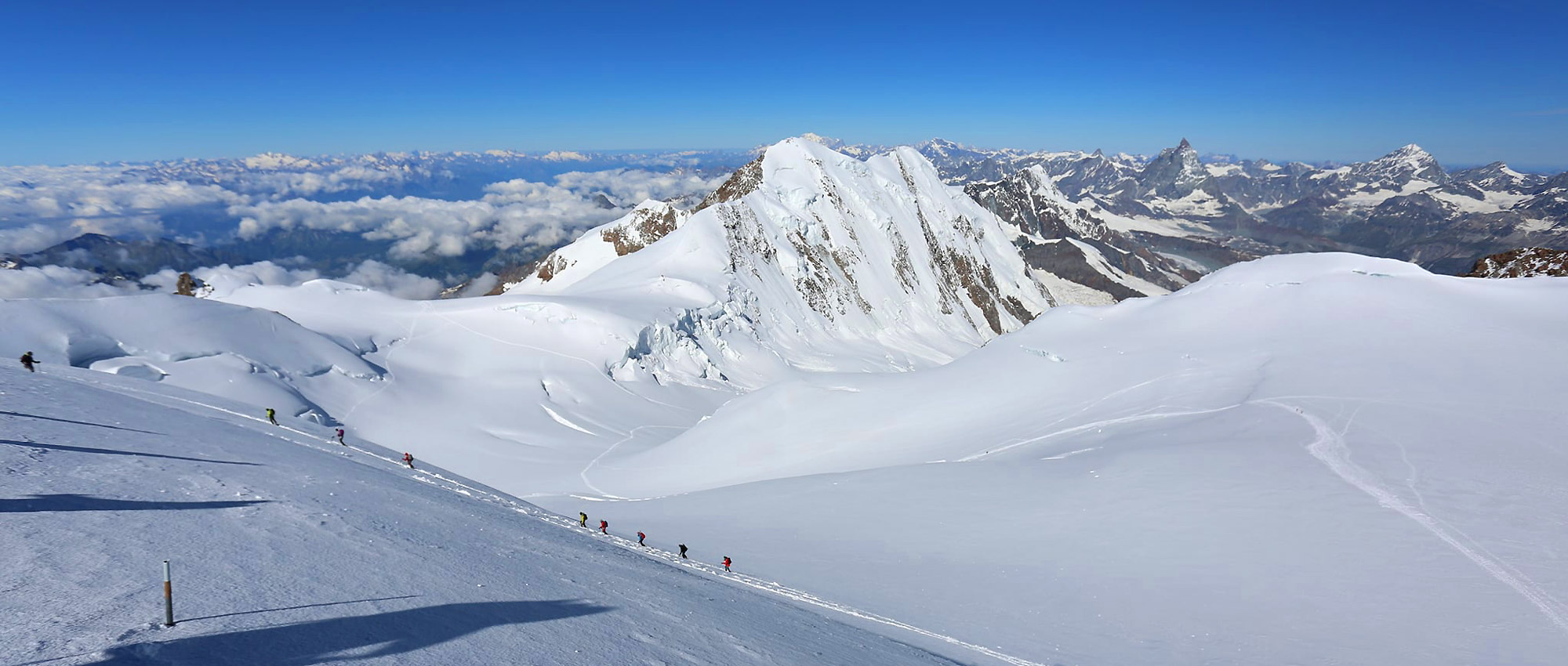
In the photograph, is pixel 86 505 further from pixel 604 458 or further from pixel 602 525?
pixel 604 458

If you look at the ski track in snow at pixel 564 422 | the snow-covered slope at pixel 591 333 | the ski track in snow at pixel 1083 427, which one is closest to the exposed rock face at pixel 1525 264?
the snow-covered slope at pixel 591 333

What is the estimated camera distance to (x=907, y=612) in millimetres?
15188

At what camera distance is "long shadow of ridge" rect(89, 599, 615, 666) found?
6.28m

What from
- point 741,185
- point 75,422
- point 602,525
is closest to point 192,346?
point 75,422

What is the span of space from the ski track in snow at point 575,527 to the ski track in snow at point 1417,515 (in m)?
9.95

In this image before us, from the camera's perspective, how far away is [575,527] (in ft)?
66.7

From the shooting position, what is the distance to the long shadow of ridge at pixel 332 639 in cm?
628

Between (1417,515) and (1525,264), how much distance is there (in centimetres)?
10516

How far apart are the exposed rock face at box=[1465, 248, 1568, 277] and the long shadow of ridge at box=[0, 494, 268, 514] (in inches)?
4560

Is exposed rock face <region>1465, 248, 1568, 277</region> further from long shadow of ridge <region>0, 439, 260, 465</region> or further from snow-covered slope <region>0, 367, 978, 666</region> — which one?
long shadow of ridge <region>0, 439, 260, 465</region>

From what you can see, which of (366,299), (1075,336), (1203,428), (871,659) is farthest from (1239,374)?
(366,299)

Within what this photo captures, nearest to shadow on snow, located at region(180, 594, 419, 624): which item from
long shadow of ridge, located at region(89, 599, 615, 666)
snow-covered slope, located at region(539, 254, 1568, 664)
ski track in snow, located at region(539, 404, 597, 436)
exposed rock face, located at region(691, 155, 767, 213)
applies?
long shadow of ridge, located at region(89, 599, 615, 666)

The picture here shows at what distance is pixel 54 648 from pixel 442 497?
12592mm

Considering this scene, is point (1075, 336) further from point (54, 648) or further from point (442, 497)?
point (54, 648)
